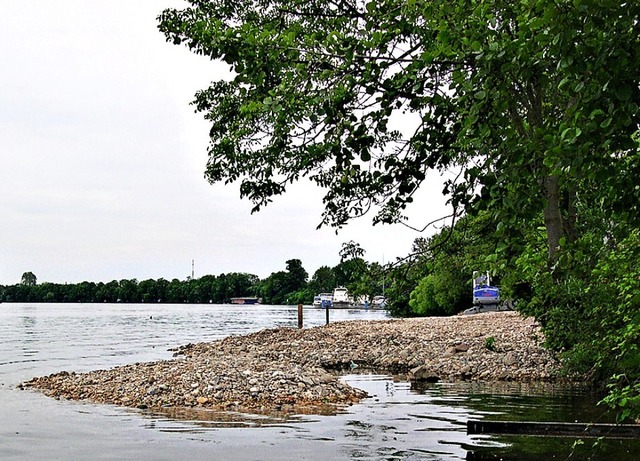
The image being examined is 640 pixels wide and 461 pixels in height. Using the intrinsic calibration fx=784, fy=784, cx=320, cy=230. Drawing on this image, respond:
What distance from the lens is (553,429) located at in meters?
10.6

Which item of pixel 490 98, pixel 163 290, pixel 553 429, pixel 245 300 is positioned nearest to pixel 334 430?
pixel 553 429

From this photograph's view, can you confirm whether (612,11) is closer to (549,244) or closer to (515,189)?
(515,189)

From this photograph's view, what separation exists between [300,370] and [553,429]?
26.0ft

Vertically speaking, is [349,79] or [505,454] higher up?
[349,79]

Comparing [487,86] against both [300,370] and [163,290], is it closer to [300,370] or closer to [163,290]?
[300,370]

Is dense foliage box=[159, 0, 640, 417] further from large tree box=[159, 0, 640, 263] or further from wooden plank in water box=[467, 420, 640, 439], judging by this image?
wooden plank in water box=[467, 420, 640, 439]

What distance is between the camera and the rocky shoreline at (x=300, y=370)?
49.7 ft

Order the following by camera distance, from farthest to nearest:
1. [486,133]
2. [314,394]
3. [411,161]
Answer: [314,394]
[411,161]
[486,133]

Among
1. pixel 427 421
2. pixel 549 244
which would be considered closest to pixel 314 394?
pixel 427 421

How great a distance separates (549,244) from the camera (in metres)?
11.8

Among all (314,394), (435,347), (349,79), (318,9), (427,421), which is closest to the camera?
(349,79)

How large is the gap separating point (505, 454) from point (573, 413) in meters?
4.25

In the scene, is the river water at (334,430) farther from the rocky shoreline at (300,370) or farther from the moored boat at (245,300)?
the moored boat at (245,300)

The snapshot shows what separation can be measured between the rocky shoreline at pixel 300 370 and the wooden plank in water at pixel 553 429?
3715mm
